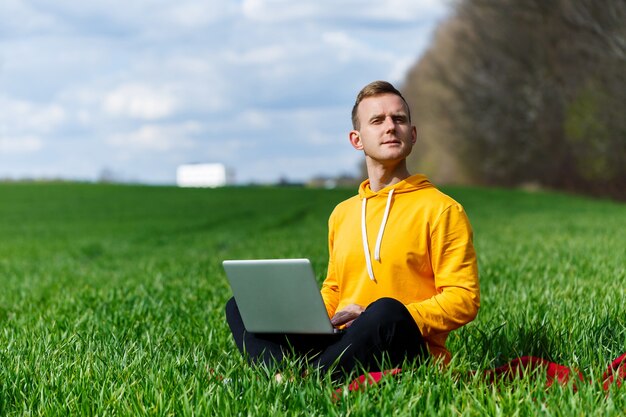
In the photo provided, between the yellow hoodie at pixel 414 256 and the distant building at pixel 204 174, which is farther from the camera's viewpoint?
the distant building at pixel 204 174

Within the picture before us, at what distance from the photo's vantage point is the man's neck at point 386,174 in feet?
12.5

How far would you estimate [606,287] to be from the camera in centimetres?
666

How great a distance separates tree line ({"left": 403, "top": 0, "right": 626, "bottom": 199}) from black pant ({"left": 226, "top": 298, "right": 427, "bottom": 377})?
75.1 feet

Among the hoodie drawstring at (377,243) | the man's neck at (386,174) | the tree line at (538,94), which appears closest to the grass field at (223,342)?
the hoodie drawstring at (377,243)

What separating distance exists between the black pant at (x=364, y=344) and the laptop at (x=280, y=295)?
108 millimetres

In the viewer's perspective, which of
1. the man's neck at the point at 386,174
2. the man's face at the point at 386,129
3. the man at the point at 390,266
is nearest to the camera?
the man at the point at 390,266

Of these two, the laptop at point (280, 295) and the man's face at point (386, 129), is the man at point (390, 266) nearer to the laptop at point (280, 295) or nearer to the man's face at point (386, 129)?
the man's face at point (386, 129)

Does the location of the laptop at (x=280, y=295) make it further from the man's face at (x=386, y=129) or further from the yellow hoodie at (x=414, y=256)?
the man's face at (x=386, y=129)

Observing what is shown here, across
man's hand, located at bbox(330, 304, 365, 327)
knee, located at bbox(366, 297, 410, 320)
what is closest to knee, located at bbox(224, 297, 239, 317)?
man's hand, located at bbox(330, 304, 365, 327)

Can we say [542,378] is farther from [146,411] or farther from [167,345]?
[167,345]

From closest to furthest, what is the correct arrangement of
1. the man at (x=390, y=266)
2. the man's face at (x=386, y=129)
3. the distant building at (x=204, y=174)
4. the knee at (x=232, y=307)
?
the man at (x=390, y=266)
the man's face at (x=386, y=129)
the knee at (x=232, y=307)
the distant building at (x=204, y=174)

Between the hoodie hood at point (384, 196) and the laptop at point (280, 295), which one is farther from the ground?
the hoodie hood at point (384, 196)

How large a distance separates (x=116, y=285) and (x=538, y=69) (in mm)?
35285

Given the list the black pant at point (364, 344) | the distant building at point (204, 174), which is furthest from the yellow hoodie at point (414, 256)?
the distant building at point (204, 174)
